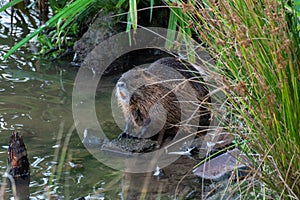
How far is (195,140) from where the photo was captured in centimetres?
460

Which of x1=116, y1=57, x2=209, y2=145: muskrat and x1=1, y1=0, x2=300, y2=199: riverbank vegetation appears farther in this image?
x1=116, y1=57, x2=209, y2=145: muskrat

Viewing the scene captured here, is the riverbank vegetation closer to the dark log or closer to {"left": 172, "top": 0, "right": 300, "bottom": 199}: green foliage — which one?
{"left": 172, "top": 0, "right": 300, "bottom": 199}: green foliage

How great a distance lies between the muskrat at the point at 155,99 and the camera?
15.3 feet

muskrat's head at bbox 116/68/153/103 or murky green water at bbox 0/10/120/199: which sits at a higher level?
muskrat's head at bbox 116/68/153/103

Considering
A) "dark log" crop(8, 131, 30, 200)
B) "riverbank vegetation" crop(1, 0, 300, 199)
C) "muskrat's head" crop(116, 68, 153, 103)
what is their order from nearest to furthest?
"riverbank vegetation" crop(1, 0, 300, 199) < "dark log" crop(8, 131, 30, 200) < "muskrat's head" crop(116, 68, 153, 103)

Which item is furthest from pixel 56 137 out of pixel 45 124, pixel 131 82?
pixel 131 82

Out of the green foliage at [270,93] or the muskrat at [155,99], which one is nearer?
the green foliage at [270,93]

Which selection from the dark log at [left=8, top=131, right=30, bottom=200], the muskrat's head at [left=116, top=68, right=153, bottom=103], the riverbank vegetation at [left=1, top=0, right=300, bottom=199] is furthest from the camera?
the muskrat's head at [left=116, top=68, right=153, bottom=103]

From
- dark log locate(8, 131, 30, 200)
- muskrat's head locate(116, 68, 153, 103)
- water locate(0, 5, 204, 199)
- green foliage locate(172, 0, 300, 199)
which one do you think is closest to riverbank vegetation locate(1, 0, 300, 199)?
green foliage locate(172, 0, 300, 199)

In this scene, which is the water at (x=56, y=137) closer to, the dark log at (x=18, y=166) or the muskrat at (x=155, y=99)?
the dark log at (x=18, y=166)

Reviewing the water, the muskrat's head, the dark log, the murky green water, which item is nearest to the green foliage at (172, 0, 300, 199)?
the water

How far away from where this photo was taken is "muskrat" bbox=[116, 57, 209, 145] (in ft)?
15.3

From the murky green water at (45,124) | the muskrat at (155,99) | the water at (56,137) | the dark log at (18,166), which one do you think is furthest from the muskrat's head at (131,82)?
the dark log at (18,166)

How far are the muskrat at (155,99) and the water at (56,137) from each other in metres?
0.23
